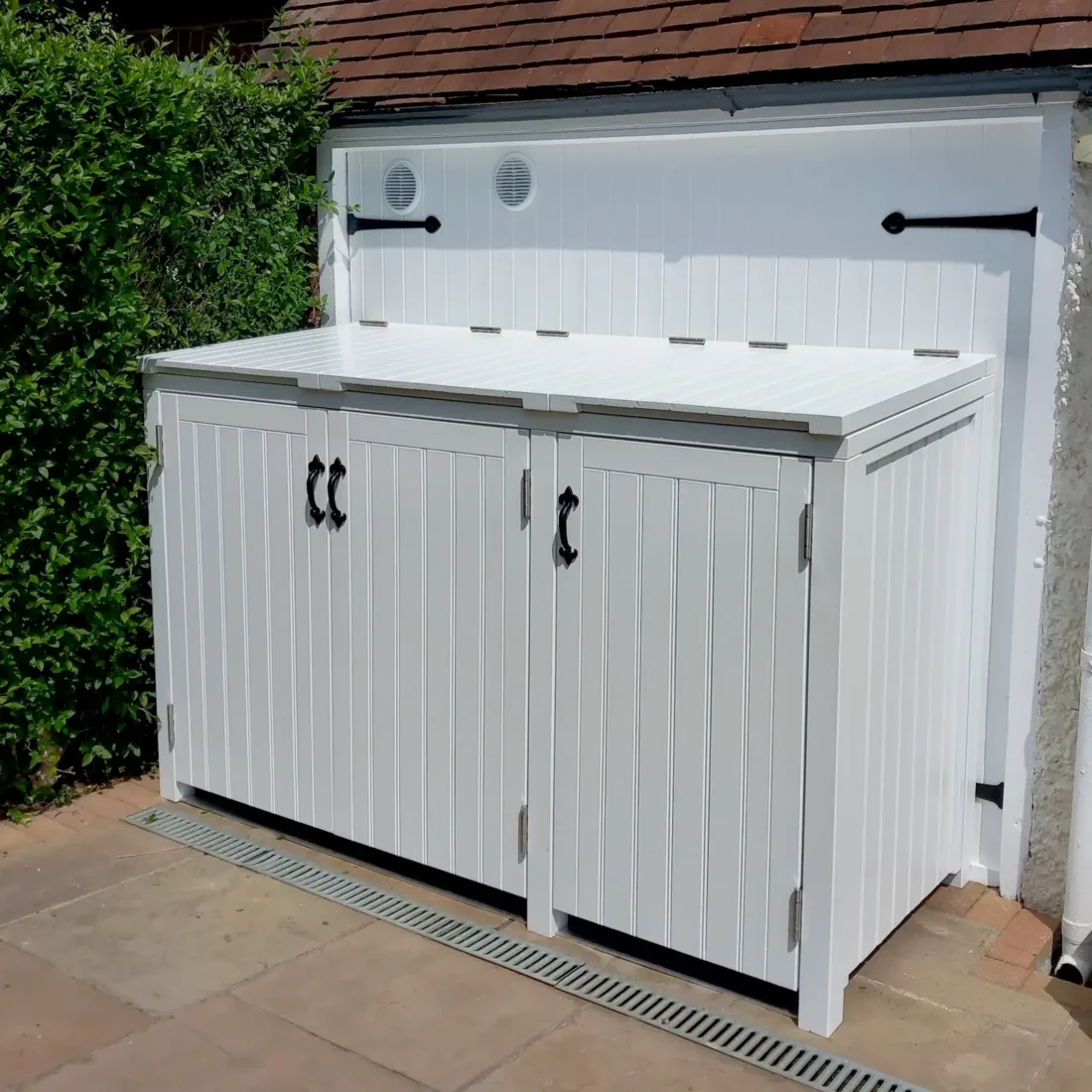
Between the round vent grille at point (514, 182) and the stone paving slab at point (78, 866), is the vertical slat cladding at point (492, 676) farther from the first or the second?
the round vent grille at point (514, 182)

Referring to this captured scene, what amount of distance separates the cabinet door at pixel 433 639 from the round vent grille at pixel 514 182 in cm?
130

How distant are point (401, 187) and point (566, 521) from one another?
222 centimetres

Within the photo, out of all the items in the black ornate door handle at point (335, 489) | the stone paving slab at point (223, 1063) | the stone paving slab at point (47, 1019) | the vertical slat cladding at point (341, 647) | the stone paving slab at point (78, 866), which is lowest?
the stone paving slab at point (223, 1063)

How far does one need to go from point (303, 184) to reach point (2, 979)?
10.7 ft

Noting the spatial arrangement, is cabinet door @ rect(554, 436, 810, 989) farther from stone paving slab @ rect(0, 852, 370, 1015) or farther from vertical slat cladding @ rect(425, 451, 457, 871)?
stone paving slab @ rect(0, 852, 370, 1015)

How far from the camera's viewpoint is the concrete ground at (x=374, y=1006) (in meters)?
3.78

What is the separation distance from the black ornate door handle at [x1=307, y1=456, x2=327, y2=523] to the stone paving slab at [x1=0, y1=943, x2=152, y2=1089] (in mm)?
1632

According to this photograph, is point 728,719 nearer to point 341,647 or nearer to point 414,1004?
point 414,1004

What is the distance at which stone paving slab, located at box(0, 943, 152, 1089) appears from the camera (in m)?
3.84

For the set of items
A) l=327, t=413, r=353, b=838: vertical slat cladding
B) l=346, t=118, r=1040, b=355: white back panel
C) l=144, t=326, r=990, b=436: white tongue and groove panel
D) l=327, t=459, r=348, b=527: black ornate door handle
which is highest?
l=346, t=118, r=1040, b=355: white back panel

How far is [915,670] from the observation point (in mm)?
4270

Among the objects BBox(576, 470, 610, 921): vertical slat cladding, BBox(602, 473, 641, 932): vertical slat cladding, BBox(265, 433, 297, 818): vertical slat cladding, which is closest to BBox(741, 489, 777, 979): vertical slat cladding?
BBox(602, 473, 641, 932): vertical slat cladding

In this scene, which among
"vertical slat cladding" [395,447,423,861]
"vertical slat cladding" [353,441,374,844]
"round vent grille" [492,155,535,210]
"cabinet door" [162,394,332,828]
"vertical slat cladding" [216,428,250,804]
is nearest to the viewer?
"vertical slat cladding" [395,447,423,861]

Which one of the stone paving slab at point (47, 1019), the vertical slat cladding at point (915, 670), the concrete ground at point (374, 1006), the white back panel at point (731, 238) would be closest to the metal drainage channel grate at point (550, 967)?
the concrete ground at point (374, 1006)
